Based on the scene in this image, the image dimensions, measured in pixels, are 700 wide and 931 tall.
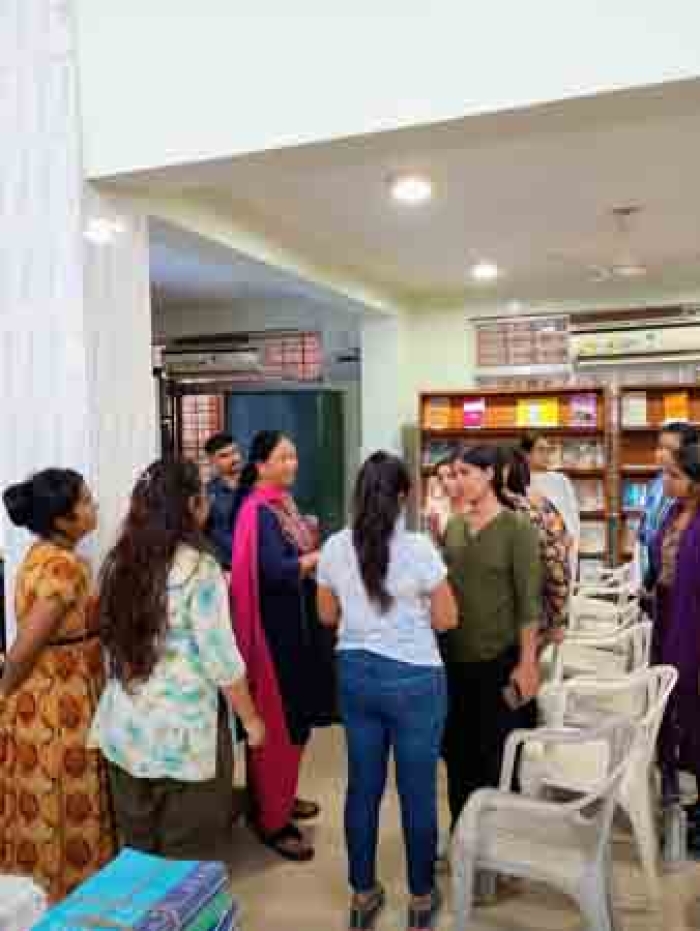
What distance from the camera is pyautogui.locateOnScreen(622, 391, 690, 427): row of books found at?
Result: 5246 millimetres

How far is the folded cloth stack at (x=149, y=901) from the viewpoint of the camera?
97cm

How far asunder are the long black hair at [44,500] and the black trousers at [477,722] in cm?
124

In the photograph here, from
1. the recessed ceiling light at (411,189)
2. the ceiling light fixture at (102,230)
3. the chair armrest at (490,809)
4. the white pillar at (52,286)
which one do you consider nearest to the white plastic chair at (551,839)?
the chair armrest at (490,809)

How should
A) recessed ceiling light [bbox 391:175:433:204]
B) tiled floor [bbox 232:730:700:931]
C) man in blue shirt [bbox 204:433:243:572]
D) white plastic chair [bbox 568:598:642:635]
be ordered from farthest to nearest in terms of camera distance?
white plastic chair [bbox 568:598:642:635] < man in blue shirt [bbox 204:433:243:572] < recessed ceiling light [bbox 391:175:433:204] < tiled floor [bbox 232:730:700:931]

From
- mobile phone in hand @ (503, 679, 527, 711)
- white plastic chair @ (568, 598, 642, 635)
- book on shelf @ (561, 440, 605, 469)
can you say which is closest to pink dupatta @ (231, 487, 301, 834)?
mobile phone in hand @ (503, 679, 527, 711)

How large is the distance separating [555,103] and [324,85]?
2.08 ft

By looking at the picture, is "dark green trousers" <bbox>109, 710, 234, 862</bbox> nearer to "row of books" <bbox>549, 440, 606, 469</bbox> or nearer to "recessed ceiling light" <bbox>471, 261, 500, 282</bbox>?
"recessed ceiling light" <bbox>471, 261, 500, 282</bbox>

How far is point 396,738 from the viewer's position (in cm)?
204

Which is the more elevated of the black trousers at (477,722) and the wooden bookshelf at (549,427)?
the wooden bookshelf at (549,427)

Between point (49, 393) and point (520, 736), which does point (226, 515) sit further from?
point (520, 736)

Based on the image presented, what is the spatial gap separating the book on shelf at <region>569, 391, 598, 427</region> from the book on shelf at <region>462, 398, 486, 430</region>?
637 mm

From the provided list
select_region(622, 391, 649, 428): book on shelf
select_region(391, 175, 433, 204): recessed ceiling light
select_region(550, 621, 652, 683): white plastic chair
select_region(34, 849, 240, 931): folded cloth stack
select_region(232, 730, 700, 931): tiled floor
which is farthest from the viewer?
select_region(622, 391, 649, 428): book on shelf

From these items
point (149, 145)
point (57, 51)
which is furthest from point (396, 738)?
point (57, 51)

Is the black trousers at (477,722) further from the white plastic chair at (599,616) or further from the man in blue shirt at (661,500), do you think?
the white plastic chair at (599,616)
